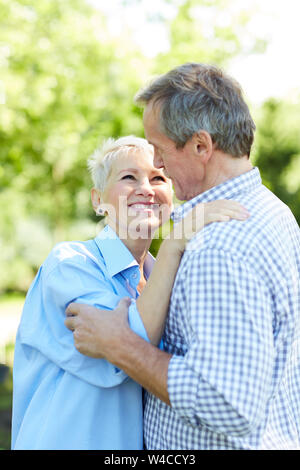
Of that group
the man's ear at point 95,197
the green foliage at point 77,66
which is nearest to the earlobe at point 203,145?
the man's ear at point 95,197

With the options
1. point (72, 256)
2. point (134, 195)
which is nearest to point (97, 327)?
point (72, 256)

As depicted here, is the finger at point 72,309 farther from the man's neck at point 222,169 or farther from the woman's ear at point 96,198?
the woman's ear at point 96,198

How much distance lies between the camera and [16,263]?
2200 centimetres

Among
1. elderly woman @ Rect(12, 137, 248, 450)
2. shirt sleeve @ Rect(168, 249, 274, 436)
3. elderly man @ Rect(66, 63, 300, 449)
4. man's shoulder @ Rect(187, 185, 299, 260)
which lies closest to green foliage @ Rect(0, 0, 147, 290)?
elderly woman @ Rect(12, 137, 248, 450)

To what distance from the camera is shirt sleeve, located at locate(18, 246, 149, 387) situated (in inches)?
84.6

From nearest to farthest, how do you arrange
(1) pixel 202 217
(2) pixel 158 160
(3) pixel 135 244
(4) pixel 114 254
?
(1) pixel 202 217, (2) pixel 158 160, (4) pixel 114 254, (3) pixel 135 244

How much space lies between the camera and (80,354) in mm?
2156

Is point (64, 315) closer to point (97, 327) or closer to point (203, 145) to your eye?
point (97, 327)

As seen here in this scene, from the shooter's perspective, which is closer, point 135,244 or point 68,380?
point 68,380

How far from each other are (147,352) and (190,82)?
3.45 ft

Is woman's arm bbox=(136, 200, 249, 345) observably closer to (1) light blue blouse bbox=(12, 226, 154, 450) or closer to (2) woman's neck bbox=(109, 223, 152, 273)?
(1) light blue blouse bbox=(12, 226, 154, 450)

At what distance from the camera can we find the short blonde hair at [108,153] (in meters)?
2.90

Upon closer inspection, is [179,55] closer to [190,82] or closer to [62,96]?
[62,96]

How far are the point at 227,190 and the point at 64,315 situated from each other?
34.9 inches
